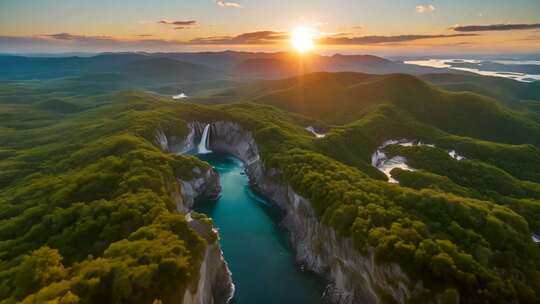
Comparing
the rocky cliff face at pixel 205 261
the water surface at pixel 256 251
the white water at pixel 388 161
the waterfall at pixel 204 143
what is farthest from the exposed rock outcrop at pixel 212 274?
the waterfall at pixel 204 143

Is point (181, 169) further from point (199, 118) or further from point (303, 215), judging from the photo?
point (199, 118)

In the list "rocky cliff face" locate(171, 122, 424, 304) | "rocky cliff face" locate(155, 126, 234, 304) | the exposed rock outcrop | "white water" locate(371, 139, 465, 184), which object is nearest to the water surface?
the exposed rock outcrop

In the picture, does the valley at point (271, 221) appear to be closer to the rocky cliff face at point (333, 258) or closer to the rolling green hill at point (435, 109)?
the rocky cliff face at point (333, 258)

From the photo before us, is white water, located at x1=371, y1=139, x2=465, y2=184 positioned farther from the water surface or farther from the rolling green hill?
the rolling green hill

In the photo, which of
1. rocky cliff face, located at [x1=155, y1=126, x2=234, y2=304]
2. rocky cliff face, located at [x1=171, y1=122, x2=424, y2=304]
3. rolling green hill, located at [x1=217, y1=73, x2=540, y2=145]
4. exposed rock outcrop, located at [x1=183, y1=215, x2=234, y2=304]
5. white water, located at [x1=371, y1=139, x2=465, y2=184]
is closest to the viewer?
rocky cliff face, located at [x1=171, y1=122, x2=424, y2=304]

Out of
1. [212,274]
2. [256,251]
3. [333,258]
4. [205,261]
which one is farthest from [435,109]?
[205,261]

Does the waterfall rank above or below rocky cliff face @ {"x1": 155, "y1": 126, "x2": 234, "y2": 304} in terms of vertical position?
below

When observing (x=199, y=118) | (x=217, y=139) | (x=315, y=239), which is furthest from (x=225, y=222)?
(x=199, y=118)
